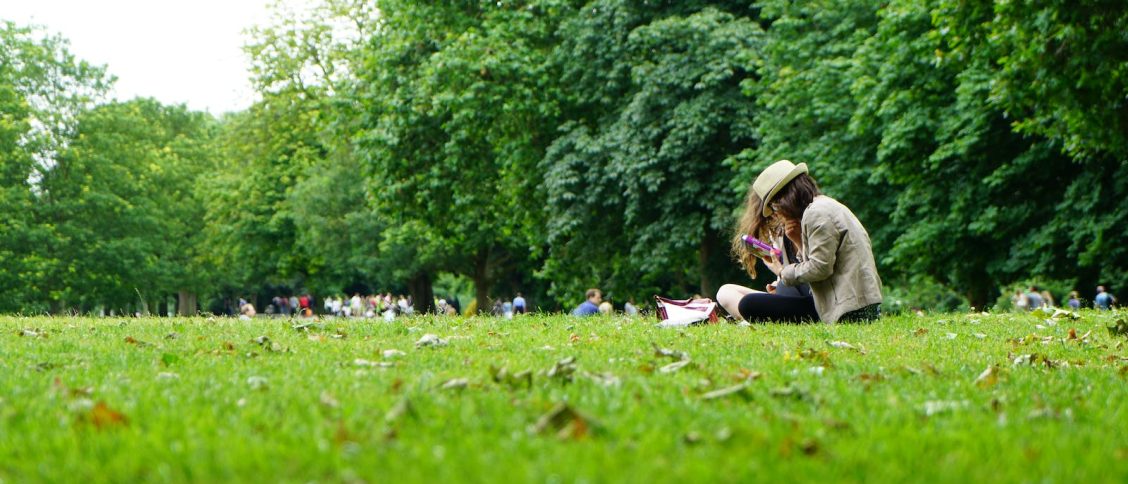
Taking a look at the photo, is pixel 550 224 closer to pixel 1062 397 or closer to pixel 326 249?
pixel 326 249

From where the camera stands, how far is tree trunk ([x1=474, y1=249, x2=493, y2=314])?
151ft

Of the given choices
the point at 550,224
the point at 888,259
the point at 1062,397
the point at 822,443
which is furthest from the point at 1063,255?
the point at 822,443

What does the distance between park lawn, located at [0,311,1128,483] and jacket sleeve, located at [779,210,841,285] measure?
7.14 feet

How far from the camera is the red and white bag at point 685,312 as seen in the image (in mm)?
11136

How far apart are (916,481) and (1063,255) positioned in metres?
22.0

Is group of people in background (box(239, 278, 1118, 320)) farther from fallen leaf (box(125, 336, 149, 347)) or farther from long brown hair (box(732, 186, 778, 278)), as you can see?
fallen leaf (box(125, 336, 149, 347))

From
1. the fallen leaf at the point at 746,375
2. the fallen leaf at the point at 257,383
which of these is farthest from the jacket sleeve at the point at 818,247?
the fallen leaf at the point at 257,383

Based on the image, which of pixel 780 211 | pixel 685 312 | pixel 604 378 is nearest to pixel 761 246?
pixel 780 211

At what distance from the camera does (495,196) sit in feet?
104

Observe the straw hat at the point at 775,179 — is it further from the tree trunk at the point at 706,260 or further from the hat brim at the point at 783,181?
the tree trunk at the point at 706,260

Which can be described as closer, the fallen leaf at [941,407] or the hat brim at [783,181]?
the fallen leaf at [941,407]

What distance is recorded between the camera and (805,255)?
1072cm

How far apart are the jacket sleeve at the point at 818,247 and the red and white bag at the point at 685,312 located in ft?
3.35

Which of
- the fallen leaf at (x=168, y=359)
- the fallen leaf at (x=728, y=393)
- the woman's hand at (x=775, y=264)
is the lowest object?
the fallen leaf at (x=728, y=393)
